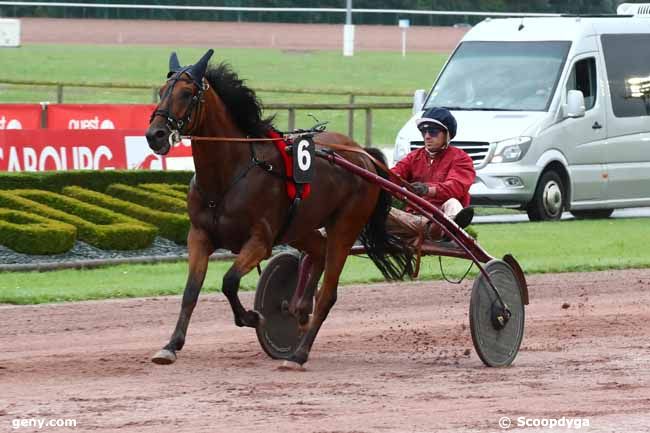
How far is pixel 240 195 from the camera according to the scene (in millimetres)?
7465

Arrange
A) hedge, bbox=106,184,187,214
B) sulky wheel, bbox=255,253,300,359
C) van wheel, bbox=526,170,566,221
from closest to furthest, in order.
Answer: sulky wheel, bbox=255,253,300,359, hedge, bbox=106,184,187,214, van wheel, bbox=526,170,566,221

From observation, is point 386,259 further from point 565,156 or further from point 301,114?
point 301,114

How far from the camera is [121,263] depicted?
12.5 metres

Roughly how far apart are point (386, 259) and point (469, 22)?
47.1 metres

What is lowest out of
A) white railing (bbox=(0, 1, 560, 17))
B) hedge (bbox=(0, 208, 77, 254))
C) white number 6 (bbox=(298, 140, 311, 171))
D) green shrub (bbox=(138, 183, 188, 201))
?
hedge (bbox=(0, 208, 77, 254))

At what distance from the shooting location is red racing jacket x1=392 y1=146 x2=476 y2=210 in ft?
28.0

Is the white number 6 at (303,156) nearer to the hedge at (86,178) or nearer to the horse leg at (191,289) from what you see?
the horse leg at (191,289)

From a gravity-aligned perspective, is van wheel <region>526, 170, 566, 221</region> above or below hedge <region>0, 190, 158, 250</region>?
below

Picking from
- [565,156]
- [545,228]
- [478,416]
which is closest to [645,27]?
[565,156]

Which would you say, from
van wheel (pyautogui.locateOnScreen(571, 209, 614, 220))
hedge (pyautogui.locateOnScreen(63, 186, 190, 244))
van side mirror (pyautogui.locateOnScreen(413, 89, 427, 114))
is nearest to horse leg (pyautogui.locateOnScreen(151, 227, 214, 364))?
hedge (pyautogui.locateOnScreen(63, 186, 190, 244))

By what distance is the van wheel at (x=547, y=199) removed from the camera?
16938 millimetres

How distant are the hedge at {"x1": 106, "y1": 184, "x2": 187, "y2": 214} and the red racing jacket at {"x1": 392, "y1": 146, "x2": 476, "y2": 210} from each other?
5.38m

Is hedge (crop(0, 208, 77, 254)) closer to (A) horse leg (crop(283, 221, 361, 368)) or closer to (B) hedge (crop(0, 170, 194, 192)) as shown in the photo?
(B) hedge (crop(0, 170, 194, 192))

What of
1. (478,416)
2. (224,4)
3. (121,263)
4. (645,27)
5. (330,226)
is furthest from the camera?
(224,4)
